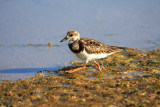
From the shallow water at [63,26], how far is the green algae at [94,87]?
1666mm

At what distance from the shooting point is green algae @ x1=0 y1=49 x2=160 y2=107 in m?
5.03

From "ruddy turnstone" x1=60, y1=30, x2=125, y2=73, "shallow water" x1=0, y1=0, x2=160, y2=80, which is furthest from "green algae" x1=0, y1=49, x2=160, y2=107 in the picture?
"shallow water" x1=0, y1=0, x2=160, y2=80

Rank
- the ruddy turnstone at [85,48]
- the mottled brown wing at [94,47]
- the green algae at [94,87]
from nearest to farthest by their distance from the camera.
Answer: the green algae at [94,87] → the ruddy turnstone at [85,48] → the mottled brown wing at [94,47]

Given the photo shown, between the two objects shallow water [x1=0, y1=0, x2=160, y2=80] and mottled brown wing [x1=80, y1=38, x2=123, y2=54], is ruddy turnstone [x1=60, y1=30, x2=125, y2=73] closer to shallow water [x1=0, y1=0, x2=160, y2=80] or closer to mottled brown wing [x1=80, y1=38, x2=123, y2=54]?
mottled brown wing [x1=80, y1=38, x2=123, y2=54]

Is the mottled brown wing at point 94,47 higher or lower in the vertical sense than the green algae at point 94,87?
higher

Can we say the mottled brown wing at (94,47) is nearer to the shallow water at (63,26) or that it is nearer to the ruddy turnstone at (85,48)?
the ruddy turnstone at (85,48)

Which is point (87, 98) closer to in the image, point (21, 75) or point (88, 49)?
point (88, 49)

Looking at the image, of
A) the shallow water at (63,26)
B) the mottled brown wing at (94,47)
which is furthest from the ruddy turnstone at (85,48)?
the shallow water at (63,26)

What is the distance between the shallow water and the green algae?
167 cm

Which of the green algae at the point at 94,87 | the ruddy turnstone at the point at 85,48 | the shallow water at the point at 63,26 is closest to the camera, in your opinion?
the green algae at the point at 94,87

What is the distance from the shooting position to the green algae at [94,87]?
503 cm

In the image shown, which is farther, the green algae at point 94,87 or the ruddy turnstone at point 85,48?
the ruddy turnstone at point 85,48

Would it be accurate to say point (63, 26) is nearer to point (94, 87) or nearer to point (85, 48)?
point (85, 48)

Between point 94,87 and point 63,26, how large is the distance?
23.3 ft
